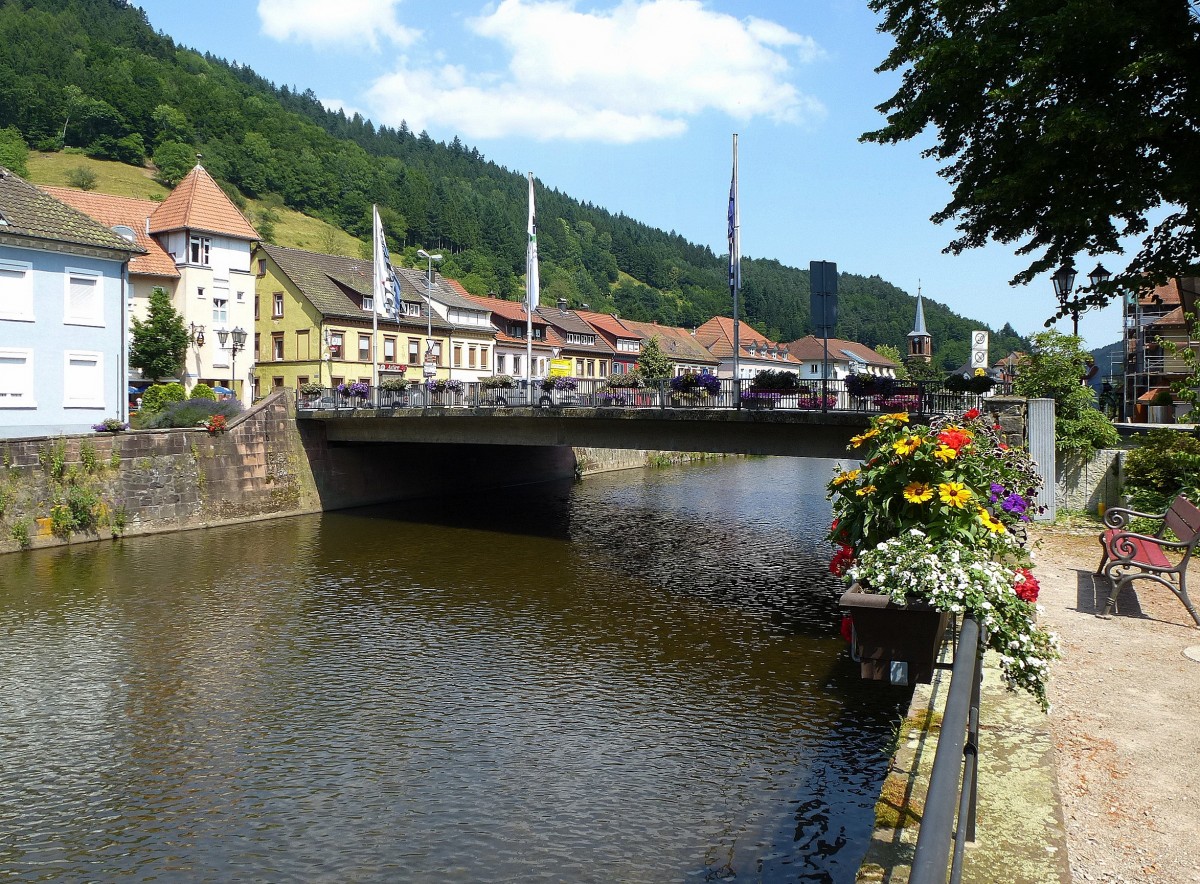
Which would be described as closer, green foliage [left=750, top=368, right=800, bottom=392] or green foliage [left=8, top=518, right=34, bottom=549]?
green foliage [left=750, top=368, right=800, bottom=392]

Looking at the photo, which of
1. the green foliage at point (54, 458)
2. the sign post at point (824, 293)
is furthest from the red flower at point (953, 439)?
the green foliage at point (54, 458)

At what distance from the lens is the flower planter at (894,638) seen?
5.12m

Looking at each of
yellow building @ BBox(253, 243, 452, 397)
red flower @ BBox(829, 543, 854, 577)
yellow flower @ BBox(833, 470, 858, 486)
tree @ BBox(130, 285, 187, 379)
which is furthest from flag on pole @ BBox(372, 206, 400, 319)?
red flower @ BBox(829, 543, 854, 577)

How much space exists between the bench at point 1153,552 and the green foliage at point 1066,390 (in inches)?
261

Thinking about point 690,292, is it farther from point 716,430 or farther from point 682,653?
point 682,653

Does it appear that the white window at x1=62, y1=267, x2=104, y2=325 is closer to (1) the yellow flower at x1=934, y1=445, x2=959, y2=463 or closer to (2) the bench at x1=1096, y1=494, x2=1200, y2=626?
(2) the bench at x1=1096, y1=494, x2=1200, y2=626

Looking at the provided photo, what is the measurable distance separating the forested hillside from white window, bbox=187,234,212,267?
55083 mm

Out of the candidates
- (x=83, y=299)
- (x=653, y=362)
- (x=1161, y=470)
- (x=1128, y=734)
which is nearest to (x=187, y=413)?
(x=83, y=299)

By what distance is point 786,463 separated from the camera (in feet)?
204

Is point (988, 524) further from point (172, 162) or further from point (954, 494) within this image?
point (172, 162)

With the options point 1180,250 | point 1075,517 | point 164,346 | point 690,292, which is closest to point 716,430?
point 1075,517

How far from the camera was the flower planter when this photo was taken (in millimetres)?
5125

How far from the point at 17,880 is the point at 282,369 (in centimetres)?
4838

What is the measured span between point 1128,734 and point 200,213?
181ft
